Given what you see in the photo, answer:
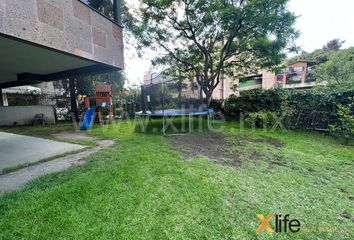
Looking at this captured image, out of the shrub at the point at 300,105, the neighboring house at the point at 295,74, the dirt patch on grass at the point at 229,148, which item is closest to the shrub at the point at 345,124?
the shrub at the point at 300,105

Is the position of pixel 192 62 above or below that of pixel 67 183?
above

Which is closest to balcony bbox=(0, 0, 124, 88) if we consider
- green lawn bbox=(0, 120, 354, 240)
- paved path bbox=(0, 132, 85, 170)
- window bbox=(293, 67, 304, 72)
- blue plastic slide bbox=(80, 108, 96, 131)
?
green lawn bbox=(0, 120, 354, 240)

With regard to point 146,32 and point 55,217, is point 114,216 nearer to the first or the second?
point 55,217

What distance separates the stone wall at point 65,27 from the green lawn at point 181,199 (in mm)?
1950

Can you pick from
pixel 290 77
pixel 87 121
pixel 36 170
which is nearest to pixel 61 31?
pixel 36 170

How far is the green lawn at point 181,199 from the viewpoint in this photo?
1511mm

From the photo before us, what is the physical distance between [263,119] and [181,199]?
18.2 ft

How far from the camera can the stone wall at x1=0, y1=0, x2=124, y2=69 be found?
6.30 ft

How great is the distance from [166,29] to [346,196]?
8.85m

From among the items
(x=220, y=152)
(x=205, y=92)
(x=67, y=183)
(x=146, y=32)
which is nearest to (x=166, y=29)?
(x=146, y=32)

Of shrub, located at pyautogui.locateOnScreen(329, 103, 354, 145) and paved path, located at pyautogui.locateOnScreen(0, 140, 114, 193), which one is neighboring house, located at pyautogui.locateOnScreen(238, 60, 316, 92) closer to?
shrub, located at pyautogui.locateOnScreen(329, 103, 354, 145)

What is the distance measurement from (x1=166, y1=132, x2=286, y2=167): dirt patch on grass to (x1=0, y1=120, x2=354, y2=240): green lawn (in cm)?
21

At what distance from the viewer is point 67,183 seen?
2.33 m

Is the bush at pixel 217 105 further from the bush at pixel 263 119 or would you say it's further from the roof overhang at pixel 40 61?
the roof overhang at pixel 40 61
